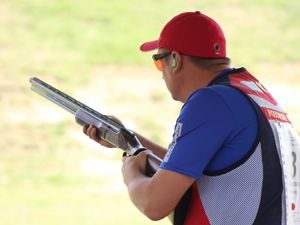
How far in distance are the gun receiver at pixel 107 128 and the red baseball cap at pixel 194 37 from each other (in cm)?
32

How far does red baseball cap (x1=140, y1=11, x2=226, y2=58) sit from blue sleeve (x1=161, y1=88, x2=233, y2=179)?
0.19 metres

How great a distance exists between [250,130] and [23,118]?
8.67 meters

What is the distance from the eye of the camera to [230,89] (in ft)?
7.47

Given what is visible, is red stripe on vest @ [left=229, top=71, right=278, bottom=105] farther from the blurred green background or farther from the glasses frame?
the blurred green background

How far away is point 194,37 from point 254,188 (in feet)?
1.49

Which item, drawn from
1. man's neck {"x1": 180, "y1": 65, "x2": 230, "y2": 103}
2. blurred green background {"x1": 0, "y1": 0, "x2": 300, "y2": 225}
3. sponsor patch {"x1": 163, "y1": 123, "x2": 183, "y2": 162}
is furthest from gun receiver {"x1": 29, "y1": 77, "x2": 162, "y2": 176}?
blurred green background {"x1": 0, "y1": 0, "x2": 300, "y2": 225}

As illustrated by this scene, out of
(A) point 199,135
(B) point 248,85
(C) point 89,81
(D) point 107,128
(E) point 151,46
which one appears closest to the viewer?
(A) point 199,135

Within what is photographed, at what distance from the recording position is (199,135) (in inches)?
86.9

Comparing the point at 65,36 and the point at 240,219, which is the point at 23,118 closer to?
the point at 65,36

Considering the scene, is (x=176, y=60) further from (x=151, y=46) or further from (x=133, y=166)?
(x=133, y=166)

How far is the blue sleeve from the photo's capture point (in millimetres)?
2203

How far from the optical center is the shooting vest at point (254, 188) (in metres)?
2.25

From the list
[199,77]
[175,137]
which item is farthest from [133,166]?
[199,77]

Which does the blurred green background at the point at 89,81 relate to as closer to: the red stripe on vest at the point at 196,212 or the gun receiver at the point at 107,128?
the gun receiver at the point at 107,128
